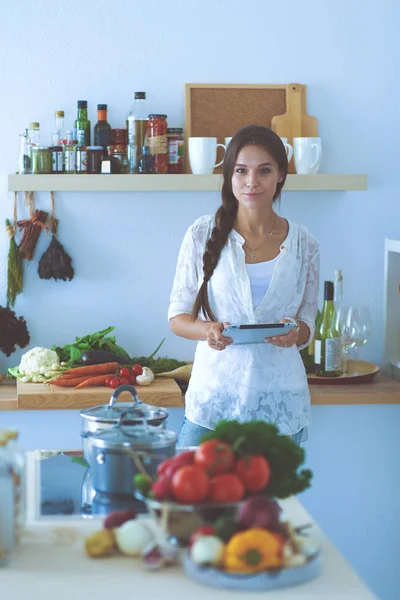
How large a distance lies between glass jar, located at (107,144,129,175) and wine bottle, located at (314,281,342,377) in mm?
860

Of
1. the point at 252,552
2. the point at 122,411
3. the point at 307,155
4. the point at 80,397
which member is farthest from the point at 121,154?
the point at 252,552

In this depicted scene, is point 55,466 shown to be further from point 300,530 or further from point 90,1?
point 90,1

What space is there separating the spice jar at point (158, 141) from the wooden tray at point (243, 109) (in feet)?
0.49

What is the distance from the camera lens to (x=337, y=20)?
3.57 meters

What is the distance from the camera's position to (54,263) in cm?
349

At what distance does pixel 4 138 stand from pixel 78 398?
1044 millimetres

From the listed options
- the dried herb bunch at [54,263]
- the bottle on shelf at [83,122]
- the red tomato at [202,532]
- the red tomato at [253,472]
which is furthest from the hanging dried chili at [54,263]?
the red tomato at [202,532]

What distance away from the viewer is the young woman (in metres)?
2.57

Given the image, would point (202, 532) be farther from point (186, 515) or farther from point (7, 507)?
point (7, 507)

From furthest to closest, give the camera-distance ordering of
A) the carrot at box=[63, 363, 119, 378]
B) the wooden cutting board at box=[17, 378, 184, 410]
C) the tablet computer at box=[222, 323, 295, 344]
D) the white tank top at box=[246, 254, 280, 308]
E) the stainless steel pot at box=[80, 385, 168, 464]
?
the carrot at box=[63, 363, 119, 378], the wooden cutting board at box=[17, 378, 184, 410], the white tank top at box=[246, 254, 280, 308], the tablet computer at box=[222, 323, 295, 344], the stainless steel pot at box=[80, 385, 168, 464]

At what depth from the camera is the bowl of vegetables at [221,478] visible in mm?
1389

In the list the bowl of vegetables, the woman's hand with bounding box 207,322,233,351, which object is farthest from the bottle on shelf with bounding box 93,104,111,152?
the bowl of vegetables

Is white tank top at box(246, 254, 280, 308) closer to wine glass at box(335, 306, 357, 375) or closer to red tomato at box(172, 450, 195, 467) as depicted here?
wine glass at box(335, 306, 357, 375)

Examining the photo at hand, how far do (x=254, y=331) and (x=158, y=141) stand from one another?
3.90ft
